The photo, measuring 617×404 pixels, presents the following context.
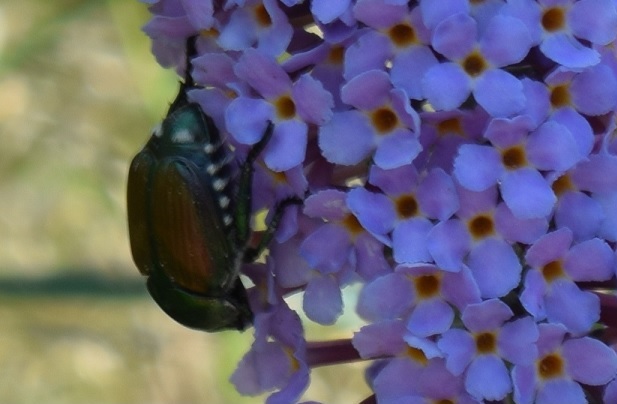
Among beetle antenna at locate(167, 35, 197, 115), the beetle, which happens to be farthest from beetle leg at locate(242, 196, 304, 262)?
beetle antenna at locate(167, 35, 197, 115)

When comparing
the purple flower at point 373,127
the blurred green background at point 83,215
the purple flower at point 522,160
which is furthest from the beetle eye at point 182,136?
the blurred green background at point 83,215

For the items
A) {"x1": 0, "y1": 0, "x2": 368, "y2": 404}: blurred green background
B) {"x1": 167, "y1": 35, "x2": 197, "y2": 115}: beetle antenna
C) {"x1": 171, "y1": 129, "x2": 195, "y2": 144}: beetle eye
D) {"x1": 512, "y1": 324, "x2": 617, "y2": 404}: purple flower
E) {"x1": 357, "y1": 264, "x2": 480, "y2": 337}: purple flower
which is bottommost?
{"x1": 0, "y1": 0, "x2": 368, "y2": 404}: blurred green background

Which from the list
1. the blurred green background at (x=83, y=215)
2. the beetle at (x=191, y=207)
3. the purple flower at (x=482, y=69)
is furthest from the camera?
the blurred green background at (x=83, y=215)

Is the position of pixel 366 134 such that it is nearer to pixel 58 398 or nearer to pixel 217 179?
pixel 217 179

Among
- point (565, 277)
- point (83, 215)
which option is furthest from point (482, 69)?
point (83, 215)

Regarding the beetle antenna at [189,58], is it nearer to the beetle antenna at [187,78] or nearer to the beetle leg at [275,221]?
the beetle antenna at [187,78]

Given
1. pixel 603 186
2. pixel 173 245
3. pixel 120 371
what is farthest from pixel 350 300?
pixel 603 186

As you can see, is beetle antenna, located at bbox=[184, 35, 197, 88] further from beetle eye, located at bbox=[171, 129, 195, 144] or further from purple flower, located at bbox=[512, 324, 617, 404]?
purple flower, located at bbox=[512, 324, 617, 404]
